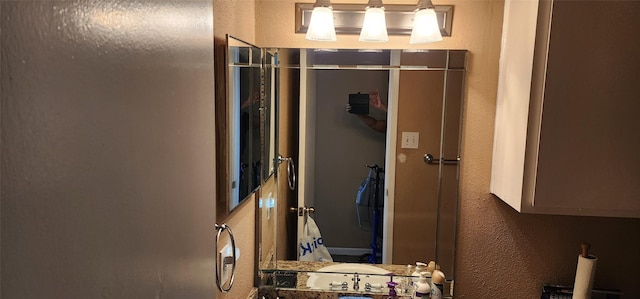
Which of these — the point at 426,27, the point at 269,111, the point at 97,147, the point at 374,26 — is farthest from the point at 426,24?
the point at 97,147

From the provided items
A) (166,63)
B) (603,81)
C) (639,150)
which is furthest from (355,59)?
(166,63)

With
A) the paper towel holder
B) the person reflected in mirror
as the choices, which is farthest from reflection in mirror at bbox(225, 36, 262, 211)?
the paper towel holder

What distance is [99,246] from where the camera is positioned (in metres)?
0.46

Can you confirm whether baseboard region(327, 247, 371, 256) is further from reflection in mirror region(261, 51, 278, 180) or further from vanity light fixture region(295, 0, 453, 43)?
vanity light fixture region(295, 0, 453, 43)

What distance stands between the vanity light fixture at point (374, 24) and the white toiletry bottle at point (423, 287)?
2.76ft

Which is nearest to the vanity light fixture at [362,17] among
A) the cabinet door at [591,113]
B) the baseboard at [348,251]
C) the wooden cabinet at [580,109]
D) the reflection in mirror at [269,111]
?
the reflection in mirror at [269,111]

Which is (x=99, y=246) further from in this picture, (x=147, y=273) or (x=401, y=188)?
(x=401, y=188)

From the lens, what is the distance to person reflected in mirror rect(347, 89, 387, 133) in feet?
5.21

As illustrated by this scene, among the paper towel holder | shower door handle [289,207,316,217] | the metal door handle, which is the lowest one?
the paper towel holder

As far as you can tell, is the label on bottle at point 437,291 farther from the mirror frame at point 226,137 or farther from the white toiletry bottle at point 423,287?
the mirror frame at point 226,137

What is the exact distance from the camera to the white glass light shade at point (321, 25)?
1.50 m

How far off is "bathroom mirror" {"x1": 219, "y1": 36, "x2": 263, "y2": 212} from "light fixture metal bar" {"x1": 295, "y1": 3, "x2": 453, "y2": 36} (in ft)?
0.71

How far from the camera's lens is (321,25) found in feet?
4.93

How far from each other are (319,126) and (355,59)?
0.27 metres
